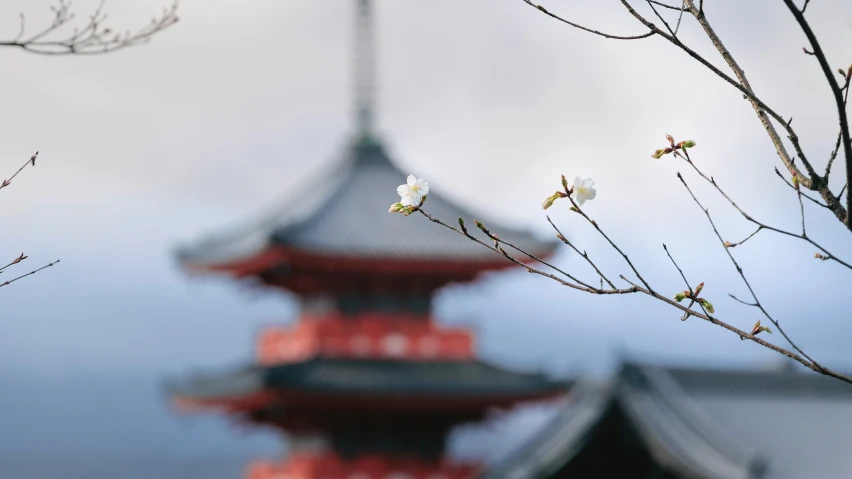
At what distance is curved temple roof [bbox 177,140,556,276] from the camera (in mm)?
20156

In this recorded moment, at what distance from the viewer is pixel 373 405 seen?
19.9 metres

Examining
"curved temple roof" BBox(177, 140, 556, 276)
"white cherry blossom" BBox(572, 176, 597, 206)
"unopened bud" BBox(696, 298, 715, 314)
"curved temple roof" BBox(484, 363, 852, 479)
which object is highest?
"curved temple roof" BBox(177, 140, 556, 276)

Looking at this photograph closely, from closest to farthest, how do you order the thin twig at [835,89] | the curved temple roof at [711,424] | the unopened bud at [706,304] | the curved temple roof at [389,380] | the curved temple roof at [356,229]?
the thin twig at [835,89]
the unopened bud at [706,304]
the curved temple roof at [711,424]
the curved temple roof at [389,380]
the curved temple roof at [356,229]

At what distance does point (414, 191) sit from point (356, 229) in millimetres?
16309

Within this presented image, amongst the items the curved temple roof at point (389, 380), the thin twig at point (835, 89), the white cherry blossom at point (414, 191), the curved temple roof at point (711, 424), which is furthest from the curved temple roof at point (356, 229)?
the thin twig at point (835, 89)

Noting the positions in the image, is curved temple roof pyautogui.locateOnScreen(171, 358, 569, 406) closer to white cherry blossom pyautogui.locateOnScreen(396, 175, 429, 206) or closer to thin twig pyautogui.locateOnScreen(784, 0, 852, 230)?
white cherry blossom pyautogui.locateOnScreen(396, 175, 429, 206)

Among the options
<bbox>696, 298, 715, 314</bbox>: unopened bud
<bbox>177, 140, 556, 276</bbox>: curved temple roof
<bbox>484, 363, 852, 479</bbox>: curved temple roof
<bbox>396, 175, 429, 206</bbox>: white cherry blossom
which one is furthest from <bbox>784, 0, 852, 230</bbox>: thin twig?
<bbox>177, 140, 556, 276</bbox>: curved temple roof

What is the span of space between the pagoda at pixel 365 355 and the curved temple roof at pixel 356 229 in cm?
3

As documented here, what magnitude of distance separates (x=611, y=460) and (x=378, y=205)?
6.10 m

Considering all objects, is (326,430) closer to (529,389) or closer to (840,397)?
(529,389)

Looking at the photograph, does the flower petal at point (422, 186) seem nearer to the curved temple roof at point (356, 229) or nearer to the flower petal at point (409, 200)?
the flower petal at point (409, 200)

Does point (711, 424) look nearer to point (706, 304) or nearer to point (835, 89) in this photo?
point (706, 304)

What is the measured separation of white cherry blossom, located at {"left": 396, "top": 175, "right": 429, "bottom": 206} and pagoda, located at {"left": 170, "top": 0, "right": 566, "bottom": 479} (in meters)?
14.7

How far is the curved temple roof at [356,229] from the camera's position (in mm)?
20156
